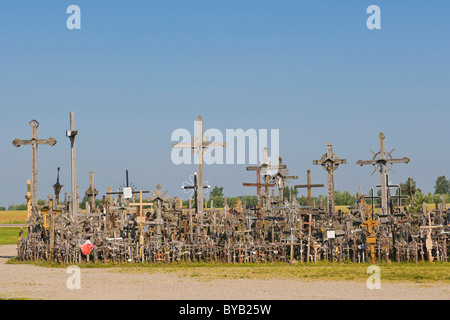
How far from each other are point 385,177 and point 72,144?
14.6 m

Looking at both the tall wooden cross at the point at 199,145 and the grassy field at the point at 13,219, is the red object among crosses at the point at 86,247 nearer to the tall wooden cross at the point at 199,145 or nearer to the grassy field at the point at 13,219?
the tall wooden cross at the point at 199,145

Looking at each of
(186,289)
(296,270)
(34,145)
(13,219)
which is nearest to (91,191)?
(34,145)

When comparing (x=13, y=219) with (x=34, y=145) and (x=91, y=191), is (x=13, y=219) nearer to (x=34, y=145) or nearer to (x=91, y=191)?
(x=91, y=191)

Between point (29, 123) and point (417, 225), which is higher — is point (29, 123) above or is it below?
above

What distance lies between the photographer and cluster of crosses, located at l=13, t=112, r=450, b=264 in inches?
1105

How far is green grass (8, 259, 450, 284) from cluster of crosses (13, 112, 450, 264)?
0.78 m

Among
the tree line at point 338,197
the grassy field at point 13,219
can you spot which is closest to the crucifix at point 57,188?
the tree line at point 338,197

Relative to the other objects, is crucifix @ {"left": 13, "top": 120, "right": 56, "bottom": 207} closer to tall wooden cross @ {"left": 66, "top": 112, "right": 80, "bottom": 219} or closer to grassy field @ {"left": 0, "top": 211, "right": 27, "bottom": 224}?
tall wooden cross @ {"left": 66, "top": 112, "right": 80, "bottom": 219}

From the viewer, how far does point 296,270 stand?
25.1 meters

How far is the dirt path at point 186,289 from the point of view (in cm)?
1808

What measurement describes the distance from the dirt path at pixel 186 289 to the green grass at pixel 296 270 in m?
1.10
